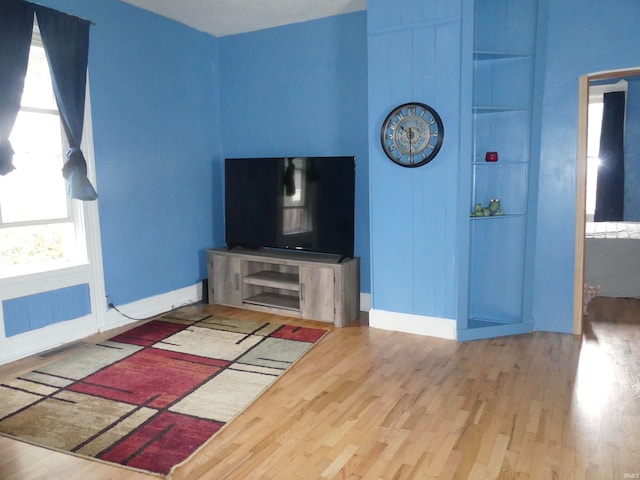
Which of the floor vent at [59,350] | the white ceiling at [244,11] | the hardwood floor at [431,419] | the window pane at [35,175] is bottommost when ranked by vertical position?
the hardwood floor at [431,419]

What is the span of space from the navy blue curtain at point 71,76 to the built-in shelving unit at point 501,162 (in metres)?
2.85

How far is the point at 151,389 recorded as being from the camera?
2895 millimetres

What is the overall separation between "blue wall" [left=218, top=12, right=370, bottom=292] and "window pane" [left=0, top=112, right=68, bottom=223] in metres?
1.75

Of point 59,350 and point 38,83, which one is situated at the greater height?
point 38,83

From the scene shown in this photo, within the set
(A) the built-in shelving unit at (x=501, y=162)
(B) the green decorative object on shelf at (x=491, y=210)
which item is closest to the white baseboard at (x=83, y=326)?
(A) the built-in shelving unit at (x=501, y=162)

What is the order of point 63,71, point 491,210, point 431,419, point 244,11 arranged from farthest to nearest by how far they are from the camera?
point 244,11
point 491,210
point 63,71
point 431,419

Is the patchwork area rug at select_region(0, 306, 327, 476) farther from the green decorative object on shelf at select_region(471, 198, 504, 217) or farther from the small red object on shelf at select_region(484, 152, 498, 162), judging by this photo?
the small red object on shelf at select_region(484, 152, 498, 162)

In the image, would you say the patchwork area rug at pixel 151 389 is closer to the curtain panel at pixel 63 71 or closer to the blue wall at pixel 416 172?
the blue wall at pixel 416 172

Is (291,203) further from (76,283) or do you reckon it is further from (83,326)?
(83,326)

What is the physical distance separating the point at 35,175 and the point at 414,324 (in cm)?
305

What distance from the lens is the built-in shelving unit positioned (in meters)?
3.63

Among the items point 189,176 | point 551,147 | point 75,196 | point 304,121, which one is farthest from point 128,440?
point 551,147

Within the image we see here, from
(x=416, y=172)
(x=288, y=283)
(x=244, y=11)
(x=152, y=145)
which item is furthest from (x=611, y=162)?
(x=152, y=145)

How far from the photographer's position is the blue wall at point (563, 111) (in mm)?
3395
